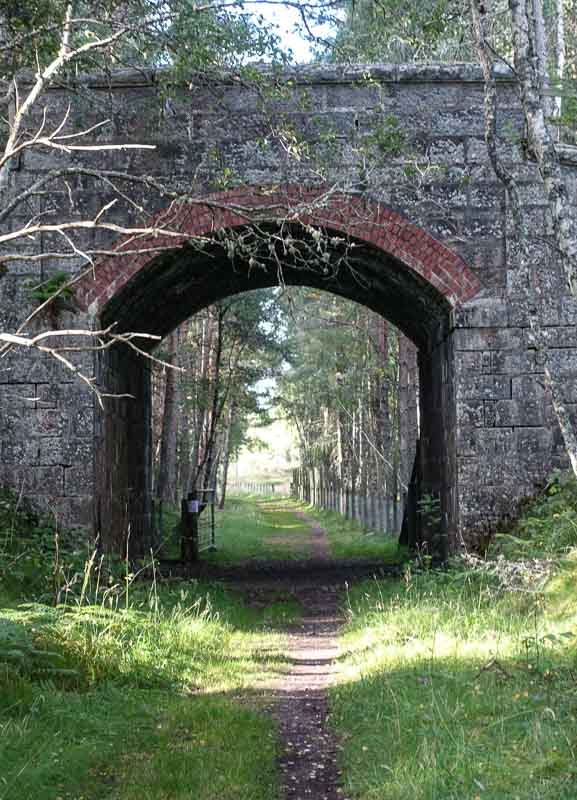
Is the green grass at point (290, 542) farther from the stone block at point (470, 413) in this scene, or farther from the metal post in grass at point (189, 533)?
the stone block at point (470, 413)

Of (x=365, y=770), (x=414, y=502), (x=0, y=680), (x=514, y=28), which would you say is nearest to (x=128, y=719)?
(x=0, y=680)

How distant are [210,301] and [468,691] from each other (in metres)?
11.0

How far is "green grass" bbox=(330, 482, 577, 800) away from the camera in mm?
4500

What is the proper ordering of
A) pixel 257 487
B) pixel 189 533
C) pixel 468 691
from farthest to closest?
pixel 257 487 < pixel 189 533 < pixel 468 691

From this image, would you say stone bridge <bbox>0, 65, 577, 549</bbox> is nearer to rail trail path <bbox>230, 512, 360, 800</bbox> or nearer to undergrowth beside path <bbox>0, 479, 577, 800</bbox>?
undergrowth beside path <bbox>0, 479, 577, 800</bbox>

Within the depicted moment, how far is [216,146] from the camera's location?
11891 mm

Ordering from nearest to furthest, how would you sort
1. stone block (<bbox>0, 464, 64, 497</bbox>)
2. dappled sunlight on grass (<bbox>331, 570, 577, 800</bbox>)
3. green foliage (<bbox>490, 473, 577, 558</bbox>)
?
dappled sunlight on grass (<bbox>331, 570, 577, 800</bbox>), green foliage (<bbox>490, 473, 577, 558</bbox>), stone block (<bbox>0, 464, 64, 497</bbox>)

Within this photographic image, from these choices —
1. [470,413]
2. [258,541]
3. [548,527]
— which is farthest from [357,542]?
[548,527]

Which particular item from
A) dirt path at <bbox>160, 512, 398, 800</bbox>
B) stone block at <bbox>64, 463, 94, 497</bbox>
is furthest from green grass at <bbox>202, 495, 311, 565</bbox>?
stone block at <bbox>64, 463, 94, 497</bbox>

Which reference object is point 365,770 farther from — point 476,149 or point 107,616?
point 476,149

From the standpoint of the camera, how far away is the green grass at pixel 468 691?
4500 millimetres

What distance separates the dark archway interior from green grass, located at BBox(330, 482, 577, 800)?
3.57 meters

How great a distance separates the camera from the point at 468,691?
234 inches

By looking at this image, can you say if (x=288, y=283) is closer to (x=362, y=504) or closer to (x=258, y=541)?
(x=258, y=541)
